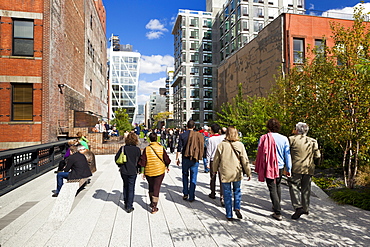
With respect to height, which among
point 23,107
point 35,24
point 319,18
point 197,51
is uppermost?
point 197,51

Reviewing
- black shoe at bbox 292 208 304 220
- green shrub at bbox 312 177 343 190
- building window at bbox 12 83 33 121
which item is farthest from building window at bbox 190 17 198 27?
black shoe at bbox 292 208 304 220

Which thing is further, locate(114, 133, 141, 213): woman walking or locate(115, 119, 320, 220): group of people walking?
locate(114, 133, 141, 213): woman walking

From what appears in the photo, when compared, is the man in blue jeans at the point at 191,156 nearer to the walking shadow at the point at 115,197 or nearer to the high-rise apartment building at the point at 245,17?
the walking shadow at the point at 115,197

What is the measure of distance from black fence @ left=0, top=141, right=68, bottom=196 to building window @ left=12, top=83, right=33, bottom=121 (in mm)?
2639

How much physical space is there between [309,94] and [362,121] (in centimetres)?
227

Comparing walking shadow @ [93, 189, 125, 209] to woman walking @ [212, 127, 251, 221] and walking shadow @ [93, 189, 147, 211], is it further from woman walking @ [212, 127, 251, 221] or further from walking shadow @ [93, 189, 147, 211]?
woman walking @ [212, 127, 251, 221]

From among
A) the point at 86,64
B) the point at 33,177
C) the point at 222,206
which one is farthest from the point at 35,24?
the point at 222,206

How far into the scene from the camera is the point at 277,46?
77.6 ft

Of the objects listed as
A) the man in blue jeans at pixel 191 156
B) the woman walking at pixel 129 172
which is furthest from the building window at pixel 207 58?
the woman walking at pixel 129 172

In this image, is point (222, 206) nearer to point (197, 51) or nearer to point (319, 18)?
point (319, 18)

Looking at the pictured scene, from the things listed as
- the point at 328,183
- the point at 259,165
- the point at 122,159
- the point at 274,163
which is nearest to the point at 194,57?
the point at 328,183

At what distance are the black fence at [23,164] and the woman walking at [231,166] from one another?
6.08m

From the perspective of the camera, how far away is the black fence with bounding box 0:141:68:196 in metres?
7.13

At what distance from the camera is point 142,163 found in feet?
17.6
